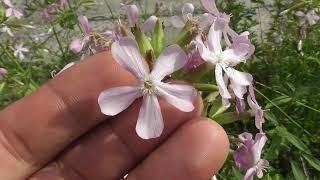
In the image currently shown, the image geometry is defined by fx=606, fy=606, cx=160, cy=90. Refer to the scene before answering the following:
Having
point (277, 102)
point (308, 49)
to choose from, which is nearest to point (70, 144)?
point (277, 102)

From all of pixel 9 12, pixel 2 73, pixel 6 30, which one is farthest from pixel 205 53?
pixel 6 30

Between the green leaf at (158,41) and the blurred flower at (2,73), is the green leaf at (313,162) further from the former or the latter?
the blurred flower at (2,73)

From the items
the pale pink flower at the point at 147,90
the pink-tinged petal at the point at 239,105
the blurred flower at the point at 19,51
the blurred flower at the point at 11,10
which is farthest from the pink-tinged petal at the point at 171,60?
the blurred flower at the point at 19,51

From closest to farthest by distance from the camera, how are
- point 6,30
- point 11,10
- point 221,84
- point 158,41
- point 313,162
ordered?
point 221,84
point 158,41
point 313,162
point 11,10
point 6,30

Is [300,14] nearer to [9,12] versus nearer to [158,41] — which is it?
[9,12]

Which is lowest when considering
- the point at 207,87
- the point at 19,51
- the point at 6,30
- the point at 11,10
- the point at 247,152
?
the point at 19,51

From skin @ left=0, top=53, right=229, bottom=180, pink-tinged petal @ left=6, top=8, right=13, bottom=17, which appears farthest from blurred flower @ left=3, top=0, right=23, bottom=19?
skin @ left=0, top=53, right=229, bottom=180
